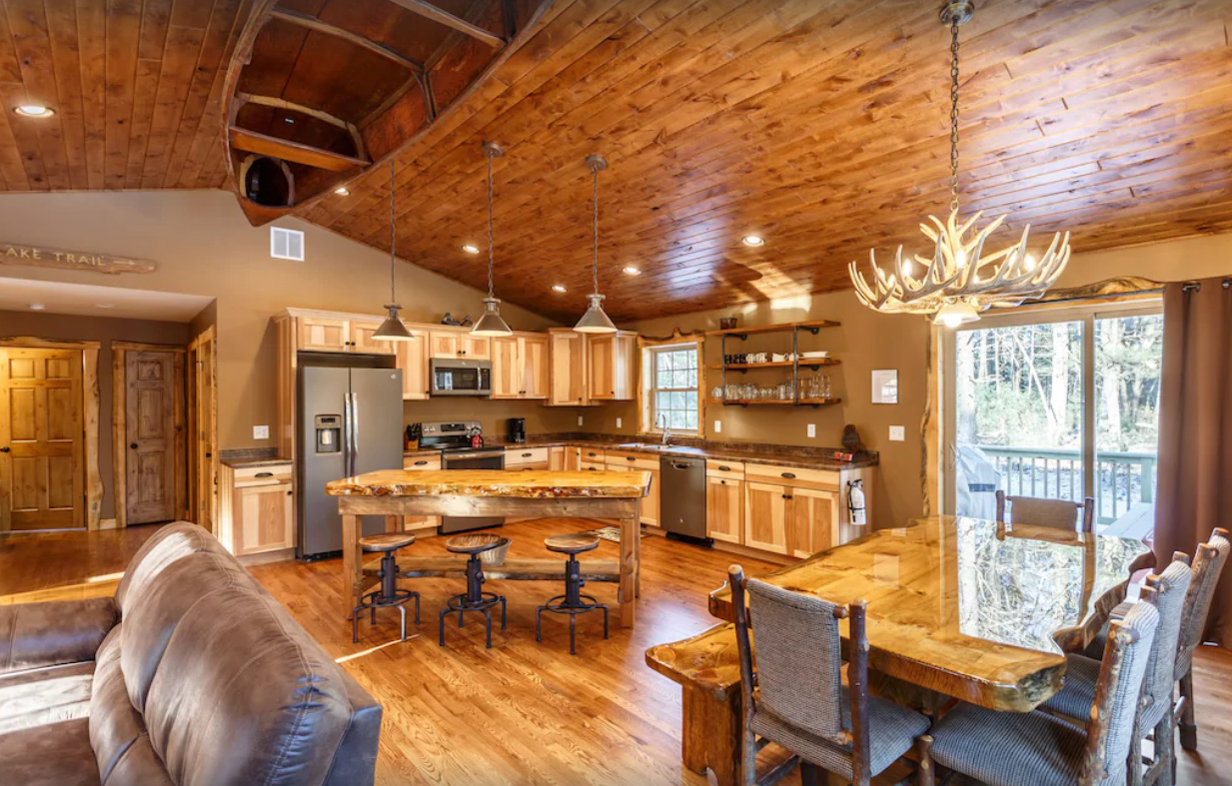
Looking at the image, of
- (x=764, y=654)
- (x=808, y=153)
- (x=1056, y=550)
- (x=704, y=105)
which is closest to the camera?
(x=764, y=654)

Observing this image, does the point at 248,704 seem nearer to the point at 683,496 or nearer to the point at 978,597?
the point at 978,597

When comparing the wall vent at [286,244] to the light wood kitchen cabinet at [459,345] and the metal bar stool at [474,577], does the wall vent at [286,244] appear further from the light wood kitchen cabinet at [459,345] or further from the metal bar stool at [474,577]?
the metal bar stool at [474,577]

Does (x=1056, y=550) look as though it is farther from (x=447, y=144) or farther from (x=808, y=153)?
(x=447, y=144)


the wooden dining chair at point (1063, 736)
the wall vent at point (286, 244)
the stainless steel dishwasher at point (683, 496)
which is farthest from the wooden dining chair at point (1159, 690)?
the wall vent at point (286, 244)

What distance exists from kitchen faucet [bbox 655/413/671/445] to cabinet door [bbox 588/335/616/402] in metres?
A: 0.56

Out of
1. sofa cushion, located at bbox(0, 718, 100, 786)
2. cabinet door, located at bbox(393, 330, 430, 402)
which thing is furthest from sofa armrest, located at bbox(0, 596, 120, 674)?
cabinet door, located at bbox(393, 330, 430, 402)

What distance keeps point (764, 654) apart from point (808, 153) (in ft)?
8.86

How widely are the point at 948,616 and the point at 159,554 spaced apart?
269 cm

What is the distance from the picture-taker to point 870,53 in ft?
8.71

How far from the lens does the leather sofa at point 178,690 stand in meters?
1.19

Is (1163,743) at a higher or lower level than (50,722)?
lower

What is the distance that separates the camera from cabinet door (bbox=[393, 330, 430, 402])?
6035 millimetres

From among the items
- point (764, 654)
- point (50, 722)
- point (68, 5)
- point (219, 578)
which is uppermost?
point (68, 5)

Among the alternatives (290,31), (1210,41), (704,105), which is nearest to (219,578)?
(290,31)
